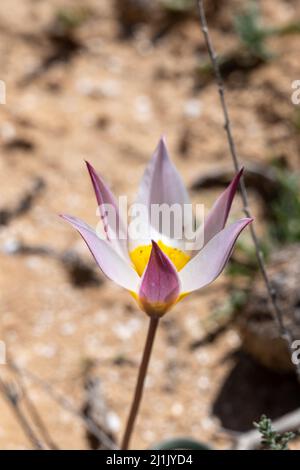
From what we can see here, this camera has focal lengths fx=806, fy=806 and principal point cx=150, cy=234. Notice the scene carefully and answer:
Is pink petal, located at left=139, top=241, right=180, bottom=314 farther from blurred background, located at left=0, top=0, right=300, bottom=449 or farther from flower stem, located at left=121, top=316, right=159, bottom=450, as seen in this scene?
blurred background, located at left=0, top=0, right=300, bottom=449

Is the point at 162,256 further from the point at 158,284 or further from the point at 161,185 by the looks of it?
the point at 161,185

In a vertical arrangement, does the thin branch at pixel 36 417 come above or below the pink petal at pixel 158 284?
above

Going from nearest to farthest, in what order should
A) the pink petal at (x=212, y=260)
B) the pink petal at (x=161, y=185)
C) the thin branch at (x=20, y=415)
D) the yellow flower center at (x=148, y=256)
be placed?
the pink petal at (x=212, y=260)
the yellow flower center at (x=148, y=256)
the pink petal at (x=161, y=185)
the thin branch at (x=20, y=415)

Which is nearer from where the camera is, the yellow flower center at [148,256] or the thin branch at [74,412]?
the yellow flower center at [148,256]

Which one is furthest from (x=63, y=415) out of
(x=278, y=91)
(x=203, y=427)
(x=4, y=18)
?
(x=4, y=18)

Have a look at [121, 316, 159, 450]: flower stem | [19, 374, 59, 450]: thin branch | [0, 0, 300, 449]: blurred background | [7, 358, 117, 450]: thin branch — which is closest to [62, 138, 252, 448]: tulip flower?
[121, 316, 159, 450]: flower stem

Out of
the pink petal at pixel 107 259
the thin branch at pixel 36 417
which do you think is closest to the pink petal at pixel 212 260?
the pink petal at pixel 107 259

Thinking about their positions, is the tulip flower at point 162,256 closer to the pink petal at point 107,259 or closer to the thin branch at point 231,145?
the pink petal at point 107,259

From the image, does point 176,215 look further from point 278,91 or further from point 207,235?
point 278,91
